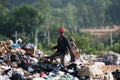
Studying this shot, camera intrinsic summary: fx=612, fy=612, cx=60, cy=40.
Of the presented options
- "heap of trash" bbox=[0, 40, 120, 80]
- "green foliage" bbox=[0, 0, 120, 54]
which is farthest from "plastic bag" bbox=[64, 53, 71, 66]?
"green foliage" bbox=[0, 0, 120, 54]

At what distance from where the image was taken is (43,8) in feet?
261

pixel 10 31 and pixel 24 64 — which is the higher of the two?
pixel 24 64

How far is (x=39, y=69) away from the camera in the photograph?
15.6m

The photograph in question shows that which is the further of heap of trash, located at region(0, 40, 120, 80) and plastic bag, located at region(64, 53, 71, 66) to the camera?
plastic bag, located at region(64, 53, 71, 66)

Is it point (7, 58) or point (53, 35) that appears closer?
point (7, 58)

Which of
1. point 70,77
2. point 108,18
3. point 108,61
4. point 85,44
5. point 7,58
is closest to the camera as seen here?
point 70,77

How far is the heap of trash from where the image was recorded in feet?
49.1

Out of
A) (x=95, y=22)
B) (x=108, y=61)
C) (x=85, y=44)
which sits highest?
(x=108, y=61)

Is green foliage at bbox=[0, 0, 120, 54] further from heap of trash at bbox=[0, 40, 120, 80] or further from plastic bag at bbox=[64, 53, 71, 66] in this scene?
plastic bag at bbox=[64, 53, 71, 66]

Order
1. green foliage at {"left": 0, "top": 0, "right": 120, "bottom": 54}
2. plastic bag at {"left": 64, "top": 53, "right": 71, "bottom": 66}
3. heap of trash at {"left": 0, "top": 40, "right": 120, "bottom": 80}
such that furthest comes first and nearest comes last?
1. green foliage at {"left": 0, "top": 0, "right": 120, "bottom": 54}
2. plastic bag at {"left": 64, "top": 53, "right": 71, "bottom": 66}
3. heap of trash at {"left": 0, "top": 40, "right": 120, "bottom": 80}

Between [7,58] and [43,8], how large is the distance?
208 ft

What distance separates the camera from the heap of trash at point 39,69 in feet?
49.1

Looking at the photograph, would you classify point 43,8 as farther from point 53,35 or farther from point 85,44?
point 85,44

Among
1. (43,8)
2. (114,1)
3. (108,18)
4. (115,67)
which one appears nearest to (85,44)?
(115,67)
